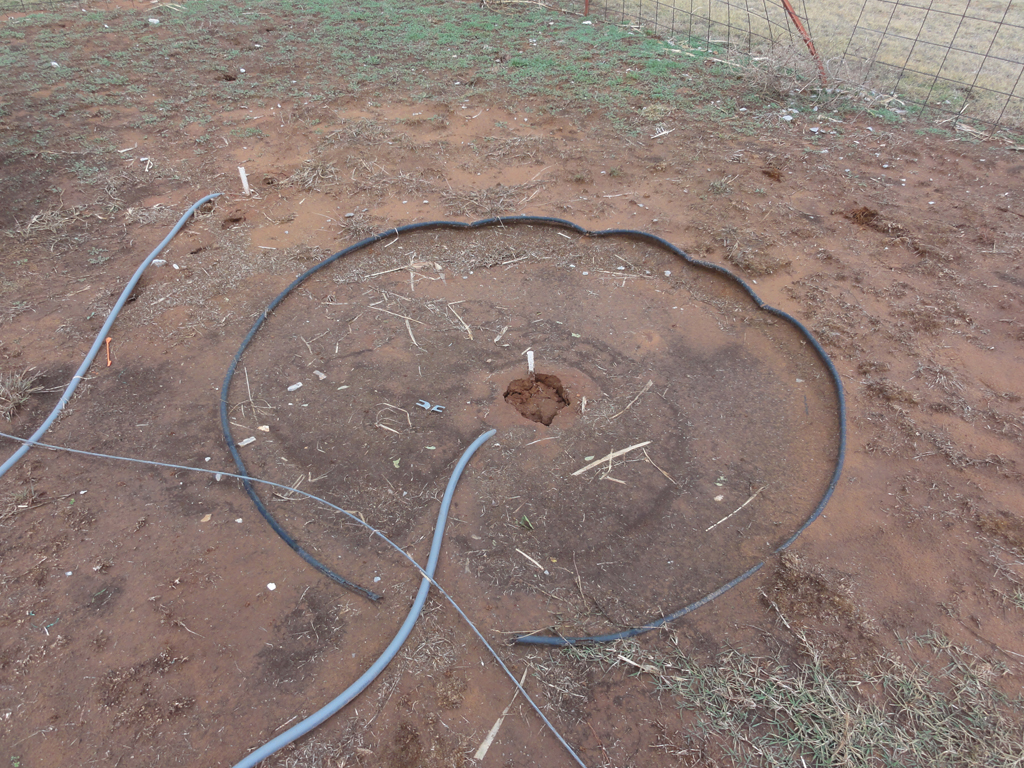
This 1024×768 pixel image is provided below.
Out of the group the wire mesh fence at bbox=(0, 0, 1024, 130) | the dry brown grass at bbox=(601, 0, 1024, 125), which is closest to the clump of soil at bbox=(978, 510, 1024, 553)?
the wire mesh fence at bbox=(0, 0, 1024, 130)

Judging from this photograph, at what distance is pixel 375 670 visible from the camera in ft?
8.27

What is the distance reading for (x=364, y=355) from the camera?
4.26 metres

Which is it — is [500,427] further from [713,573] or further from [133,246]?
[133,246]

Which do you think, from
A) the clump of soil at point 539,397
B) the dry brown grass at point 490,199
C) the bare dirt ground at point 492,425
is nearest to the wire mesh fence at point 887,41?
the bare dirt ground at point 492,425

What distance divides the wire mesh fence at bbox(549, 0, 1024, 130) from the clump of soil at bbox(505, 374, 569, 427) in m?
6.62

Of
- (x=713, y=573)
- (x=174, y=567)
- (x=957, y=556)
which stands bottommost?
(x=174, y=567)

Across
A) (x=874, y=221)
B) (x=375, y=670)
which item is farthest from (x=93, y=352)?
(x=874, y=221)

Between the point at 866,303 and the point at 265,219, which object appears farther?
the point at 265,219

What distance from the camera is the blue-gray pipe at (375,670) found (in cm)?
229

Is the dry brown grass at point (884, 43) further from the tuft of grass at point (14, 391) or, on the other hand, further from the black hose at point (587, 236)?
the tuft of grass at point (14, 391)

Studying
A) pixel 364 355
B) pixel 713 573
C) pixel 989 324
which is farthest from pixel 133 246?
pixel 989 324

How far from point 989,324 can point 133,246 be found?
726cm

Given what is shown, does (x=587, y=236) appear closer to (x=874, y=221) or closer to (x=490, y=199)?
(x=490, y=199)

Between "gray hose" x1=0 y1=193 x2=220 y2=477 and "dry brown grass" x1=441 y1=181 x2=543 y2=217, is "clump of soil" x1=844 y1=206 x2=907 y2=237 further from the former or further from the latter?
"gray hose" x1=0 y1=193 x2=220 y2=477
